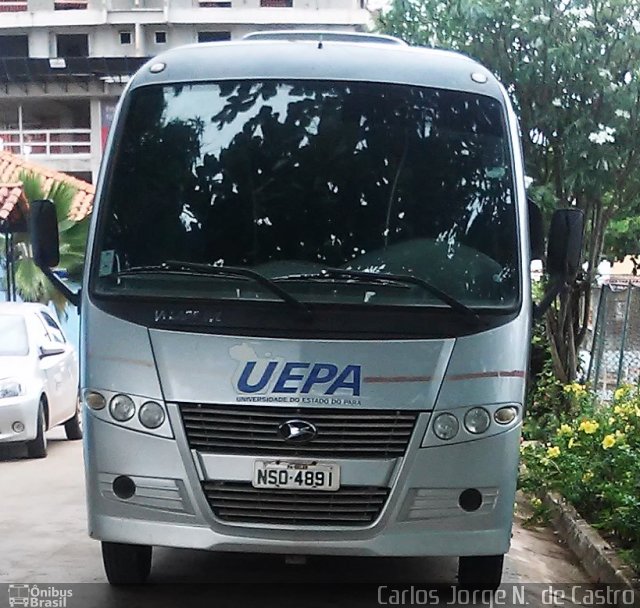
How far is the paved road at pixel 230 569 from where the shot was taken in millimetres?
5773

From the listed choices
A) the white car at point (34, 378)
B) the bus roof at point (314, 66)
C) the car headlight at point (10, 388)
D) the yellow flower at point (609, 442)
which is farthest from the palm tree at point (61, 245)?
the bus roof at point (314, 66)

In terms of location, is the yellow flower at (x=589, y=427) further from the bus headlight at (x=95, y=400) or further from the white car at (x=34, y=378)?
the white car at (x=34, y=378)

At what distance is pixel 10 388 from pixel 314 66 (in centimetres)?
650

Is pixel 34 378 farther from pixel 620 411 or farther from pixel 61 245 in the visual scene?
pixel 61 245

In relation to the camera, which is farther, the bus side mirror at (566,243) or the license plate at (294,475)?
the bus side mirror at (566,243)

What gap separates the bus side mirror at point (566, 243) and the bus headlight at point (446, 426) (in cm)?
113

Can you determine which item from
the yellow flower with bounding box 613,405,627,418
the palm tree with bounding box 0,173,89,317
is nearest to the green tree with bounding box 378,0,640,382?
the yellow flower with bounding box 613,405,627,418

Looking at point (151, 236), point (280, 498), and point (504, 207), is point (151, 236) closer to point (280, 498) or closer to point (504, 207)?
point (280, 498)

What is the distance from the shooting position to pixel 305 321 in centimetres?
499

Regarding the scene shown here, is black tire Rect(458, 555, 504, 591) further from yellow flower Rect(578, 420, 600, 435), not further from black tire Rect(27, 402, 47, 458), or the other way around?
black tire Rect(27, 402, 47, 458)

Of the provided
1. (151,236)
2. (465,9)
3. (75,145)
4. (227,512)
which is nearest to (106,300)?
(151,236)

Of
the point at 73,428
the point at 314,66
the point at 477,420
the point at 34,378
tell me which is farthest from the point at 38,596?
the point at 73,428

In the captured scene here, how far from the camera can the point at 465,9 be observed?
430 inches

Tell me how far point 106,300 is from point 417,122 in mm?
1808
